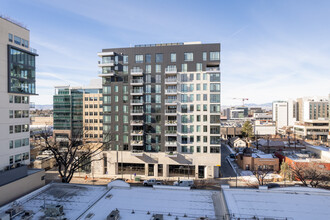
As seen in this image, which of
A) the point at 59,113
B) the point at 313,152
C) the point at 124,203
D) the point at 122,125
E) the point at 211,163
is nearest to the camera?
the point at 124,203

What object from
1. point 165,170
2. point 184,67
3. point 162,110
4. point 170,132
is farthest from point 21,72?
point 165,170

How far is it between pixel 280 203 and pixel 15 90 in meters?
39.6

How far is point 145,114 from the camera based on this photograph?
44688 millimetres

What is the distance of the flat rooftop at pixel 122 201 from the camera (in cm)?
1805

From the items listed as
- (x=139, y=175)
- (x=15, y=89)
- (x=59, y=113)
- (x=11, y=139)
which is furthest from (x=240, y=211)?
(x=59, y=113)

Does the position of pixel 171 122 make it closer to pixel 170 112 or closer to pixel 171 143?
pixel 170 112

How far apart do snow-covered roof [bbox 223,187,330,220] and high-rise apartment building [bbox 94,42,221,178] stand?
20.4 m

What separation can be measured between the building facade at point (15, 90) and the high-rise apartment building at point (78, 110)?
45252 millimetres

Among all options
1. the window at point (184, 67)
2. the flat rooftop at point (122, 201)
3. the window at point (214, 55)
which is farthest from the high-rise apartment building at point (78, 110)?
the flat rooftop at point (122, 201)

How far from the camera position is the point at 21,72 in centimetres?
3062

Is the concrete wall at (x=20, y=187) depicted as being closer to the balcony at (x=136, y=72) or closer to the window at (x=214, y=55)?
the balcony at (x=136, y=72)

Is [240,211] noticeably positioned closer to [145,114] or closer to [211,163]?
[211,163]

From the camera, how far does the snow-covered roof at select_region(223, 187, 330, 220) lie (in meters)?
17.4

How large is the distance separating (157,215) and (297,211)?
13.6 meters
